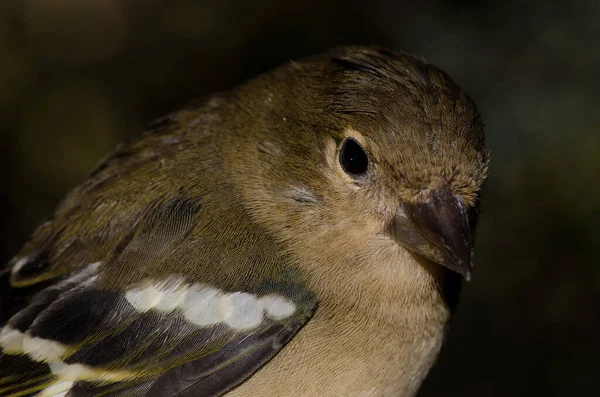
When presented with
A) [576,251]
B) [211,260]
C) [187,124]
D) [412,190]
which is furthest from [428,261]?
[576,251]

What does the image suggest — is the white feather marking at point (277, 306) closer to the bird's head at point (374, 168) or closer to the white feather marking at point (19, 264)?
the bird's head at point (374, 168)

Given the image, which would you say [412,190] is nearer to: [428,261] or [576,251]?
[428,261]

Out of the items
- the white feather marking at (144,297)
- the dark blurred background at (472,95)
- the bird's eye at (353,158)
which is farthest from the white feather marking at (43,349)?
the dark blurred background at (472,95)

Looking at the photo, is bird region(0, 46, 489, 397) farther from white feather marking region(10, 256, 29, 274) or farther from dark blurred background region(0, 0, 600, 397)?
dark blurred background region(0, 0, 600, 397)

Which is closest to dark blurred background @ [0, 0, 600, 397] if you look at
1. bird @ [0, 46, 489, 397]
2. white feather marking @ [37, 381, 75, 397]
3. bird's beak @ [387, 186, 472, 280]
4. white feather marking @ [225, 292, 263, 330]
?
bird @ [0, 46, 489, 397]

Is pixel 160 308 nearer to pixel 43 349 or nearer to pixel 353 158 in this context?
pixel 43 349

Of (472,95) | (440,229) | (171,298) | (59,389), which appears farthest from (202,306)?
(472,95)

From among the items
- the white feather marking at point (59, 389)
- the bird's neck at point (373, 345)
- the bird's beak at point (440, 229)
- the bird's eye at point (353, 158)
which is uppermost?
the bird's eye at point (353, 158)
